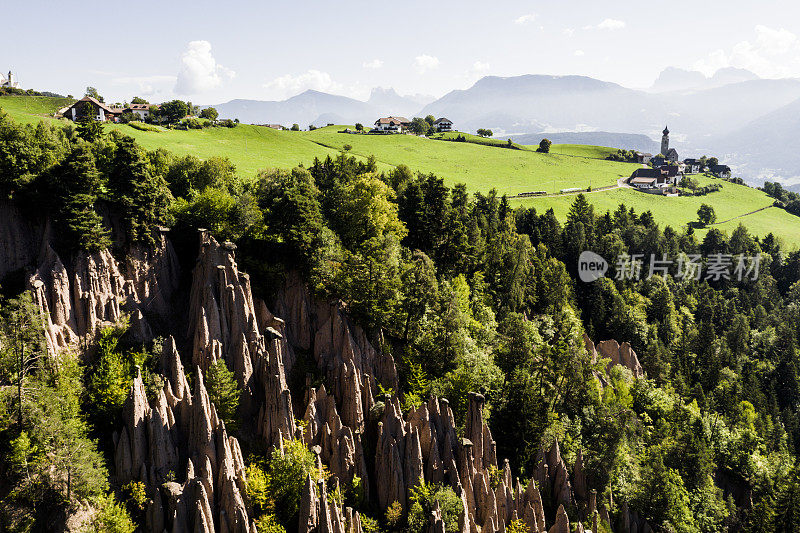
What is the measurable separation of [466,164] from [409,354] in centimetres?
12699

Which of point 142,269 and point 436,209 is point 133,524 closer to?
point 142,269

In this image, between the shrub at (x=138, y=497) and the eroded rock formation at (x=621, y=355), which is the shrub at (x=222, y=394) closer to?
the shrub at (x=138, y=497)

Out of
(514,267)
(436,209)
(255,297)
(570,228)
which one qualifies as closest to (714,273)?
(570,228)

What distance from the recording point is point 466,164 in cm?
17300

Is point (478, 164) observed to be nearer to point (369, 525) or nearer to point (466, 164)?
point (466, 164)

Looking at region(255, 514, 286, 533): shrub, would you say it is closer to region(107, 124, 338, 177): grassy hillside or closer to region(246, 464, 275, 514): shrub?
region(246, 464, 275, 514): shrub

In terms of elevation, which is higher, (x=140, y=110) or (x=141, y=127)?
(x=140, y=110)

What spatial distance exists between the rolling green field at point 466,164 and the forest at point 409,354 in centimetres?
4135

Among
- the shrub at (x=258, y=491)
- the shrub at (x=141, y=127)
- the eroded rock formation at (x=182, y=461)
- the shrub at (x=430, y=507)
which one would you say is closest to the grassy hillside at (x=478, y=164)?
the shrub at (x=141, y=127)

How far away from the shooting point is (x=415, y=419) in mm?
47562

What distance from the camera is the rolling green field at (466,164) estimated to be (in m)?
115

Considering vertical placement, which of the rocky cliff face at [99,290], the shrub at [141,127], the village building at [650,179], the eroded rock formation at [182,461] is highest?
the shrub at [141,127]

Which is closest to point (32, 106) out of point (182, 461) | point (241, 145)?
point (241, 145)

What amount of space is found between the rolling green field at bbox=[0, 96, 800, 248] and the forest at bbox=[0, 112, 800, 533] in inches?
1628
